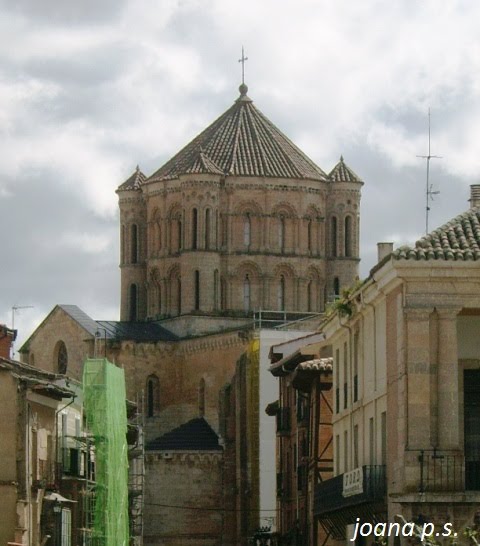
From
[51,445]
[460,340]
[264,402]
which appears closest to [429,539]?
[460,340]

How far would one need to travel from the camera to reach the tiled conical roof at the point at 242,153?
136500mm

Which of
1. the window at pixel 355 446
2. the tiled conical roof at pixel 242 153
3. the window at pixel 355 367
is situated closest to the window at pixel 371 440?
the window at pixel 355 367

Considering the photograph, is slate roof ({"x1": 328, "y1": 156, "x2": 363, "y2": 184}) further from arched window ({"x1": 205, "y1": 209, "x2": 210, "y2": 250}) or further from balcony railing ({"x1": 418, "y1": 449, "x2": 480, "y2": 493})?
balcony railing ({"x1": 418, "y1": 449, "x2": 480, "y2": 493})

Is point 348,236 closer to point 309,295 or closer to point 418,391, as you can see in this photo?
point 309,295

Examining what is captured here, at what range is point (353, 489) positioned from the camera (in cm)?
5891

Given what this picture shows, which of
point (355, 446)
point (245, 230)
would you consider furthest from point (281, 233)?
point (355, 446)

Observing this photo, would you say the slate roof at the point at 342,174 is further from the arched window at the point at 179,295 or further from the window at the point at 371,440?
the window at the point at 371,440

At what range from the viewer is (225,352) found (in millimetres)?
131500

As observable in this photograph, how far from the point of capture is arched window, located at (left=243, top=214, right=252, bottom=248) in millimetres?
137125

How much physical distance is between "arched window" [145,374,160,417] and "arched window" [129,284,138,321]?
20.3ft

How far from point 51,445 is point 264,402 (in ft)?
176

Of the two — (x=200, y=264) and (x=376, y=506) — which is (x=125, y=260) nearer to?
(x=200, y=264)

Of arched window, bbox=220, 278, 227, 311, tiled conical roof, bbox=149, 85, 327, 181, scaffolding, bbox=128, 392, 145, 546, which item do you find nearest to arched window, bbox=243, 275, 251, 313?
arched window, bbox=220, 278, 227, 311

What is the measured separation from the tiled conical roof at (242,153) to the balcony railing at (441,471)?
82.4m
